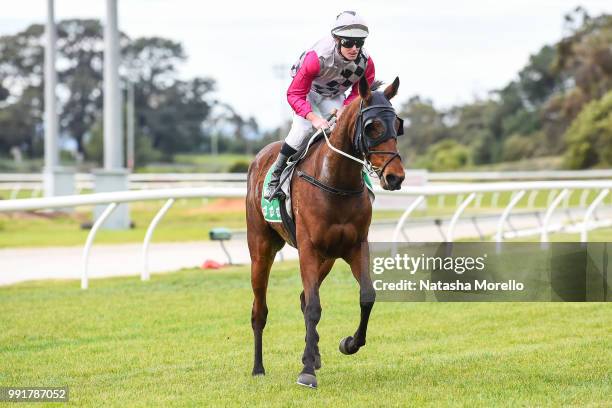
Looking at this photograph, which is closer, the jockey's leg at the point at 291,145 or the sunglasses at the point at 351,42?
the sunglasses at the point at 351,42

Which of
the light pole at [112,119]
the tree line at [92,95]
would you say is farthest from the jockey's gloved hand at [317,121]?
the tree line at [92,95]

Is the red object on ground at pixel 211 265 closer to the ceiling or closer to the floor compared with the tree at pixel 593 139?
closer to the floor

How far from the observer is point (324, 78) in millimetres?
6180

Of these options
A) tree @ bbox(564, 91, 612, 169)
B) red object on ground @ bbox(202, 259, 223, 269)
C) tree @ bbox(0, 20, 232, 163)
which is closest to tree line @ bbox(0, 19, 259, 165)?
tree @ bbox(0, 20, 232, 163)

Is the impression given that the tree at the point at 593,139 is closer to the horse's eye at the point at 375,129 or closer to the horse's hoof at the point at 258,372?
the horse's hoof at the point at 258,372

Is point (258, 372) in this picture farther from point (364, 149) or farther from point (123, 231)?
point (123, 231)

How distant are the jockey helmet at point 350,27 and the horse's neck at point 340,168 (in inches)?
22.1

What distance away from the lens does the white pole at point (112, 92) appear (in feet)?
65.4

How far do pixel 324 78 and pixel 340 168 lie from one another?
2.41 feet

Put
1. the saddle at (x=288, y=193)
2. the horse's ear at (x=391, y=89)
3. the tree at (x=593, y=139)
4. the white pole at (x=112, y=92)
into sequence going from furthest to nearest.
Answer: the tree at (x=593, y=139) < the white pole at (x=112, y=92) < the saddle at (x=288, y=193) < the horse's ear at (x=391, y=89)

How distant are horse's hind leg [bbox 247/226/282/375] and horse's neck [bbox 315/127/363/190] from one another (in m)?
0.89

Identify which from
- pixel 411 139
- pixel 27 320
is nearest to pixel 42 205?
pixel 27 320

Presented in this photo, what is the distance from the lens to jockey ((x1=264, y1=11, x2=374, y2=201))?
5855 mm

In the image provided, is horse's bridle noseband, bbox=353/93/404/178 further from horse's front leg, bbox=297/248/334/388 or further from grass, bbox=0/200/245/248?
grass, bbox=0/200/245/248
